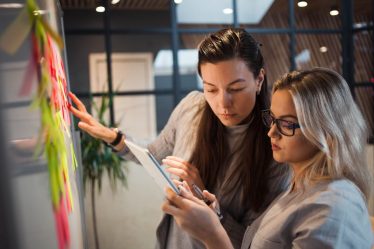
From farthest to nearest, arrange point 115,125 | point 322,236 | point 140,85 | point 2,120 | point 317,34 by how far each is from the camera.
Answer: point 317,34 < point 140,85 < point 115,125 < point 322,236 < point 2,120

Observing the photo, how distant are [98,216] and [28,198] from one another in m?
3.56

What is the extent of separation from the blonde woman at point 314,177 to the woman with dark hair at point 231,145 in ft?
0.89

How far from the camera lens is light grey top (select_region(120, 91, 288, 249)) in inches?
56.1

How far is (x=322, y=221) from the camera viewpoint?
92 cm

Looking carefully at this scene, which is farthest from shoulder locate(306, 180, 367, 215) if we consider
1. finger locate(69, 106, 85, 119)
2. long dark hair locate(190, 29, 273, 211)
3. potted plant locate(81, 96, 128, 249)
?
potted plant locate(81, 96, 128, 249)

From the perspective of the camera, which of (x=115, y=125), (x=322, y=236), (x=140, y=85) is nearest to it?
(x=322, y=236)

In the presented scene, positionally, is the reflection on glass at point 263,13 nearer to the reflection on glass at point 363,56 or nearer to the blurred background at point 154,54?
the blurred background at point 154,54

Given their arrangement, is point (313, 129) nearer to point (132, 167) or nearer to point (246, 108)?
point (246, 108)

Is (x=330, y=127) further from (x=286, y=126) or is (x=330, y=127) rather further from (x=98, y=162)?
(x=98, y=162)

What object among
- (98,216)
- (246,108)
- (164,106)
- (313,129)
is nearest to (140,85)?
(164,106)

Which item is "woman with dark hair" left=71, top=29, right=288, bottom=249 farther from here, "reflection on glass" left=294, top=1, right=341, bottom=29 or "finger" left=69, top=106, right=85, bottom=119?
"reflection on glass" left=294, top=1, right=341, bottom=29

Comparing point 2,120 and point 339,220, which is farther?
point 339,220

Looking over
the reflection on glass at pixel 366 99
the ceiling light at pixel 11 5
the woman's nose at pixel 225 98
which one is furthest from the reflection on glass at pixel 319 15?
the ceiling light at pixel 11 5

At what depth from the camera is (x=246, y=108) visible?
140 centimetres
